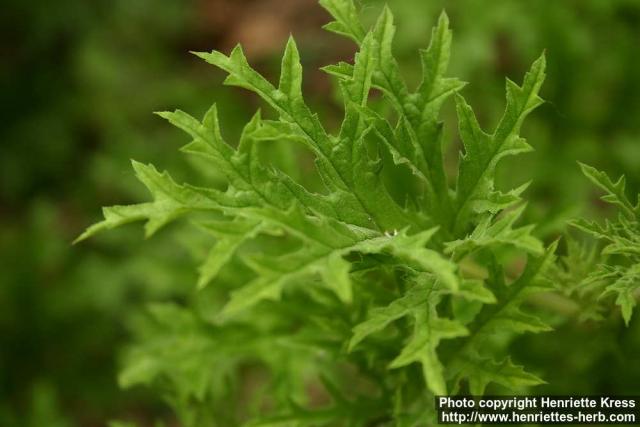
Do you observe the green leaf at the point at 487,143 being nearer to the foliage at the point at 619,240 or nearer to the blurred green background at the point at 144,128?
the foliage at the point at 619,240

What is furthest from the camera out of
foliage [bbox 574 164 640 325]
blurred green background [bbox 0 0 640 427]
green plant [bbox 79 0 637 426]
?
blurred green background [bbox 0 0 640 427]

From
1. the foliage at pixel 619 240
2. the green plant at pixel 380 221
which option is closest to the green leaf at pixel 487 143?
the green plant at pixel 380 221

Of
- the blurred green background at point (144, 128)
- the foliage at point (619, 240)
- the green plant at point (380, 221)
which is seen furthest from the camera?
the blurred green background at point (144, 128)

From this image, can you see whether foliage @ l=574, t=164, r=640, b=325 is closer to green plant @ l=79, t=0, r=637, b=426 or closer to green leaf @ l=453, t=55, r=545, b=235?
green plant @ l=79, t=0, r=637, b=426

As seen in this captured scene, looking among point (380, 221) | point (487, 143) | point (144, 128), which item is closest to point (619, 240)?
point (487, 143)

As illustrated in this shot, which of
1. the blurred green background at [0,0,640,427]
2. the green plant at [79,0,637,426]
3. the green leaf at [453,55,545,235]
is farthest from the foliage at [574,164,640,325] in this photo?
the blurred green background at [0,0,640,427]

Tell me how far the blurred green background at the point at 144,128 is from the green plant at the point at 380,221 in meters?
0.51

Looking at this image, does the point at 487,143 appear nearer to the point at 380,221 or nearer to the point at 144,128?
the point at 380,221

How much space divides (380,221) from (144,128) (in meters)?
3.36

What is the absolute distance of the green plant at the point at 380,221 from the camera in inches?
63.1

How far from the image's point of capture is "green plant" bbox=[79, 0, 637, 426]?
1.60 m

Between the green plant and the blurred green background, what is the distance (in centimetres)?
51

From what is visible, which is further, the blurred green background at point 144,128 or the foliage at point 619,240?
the blurred green background at point 144,128

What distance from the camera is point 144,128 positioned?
16.4 feet
